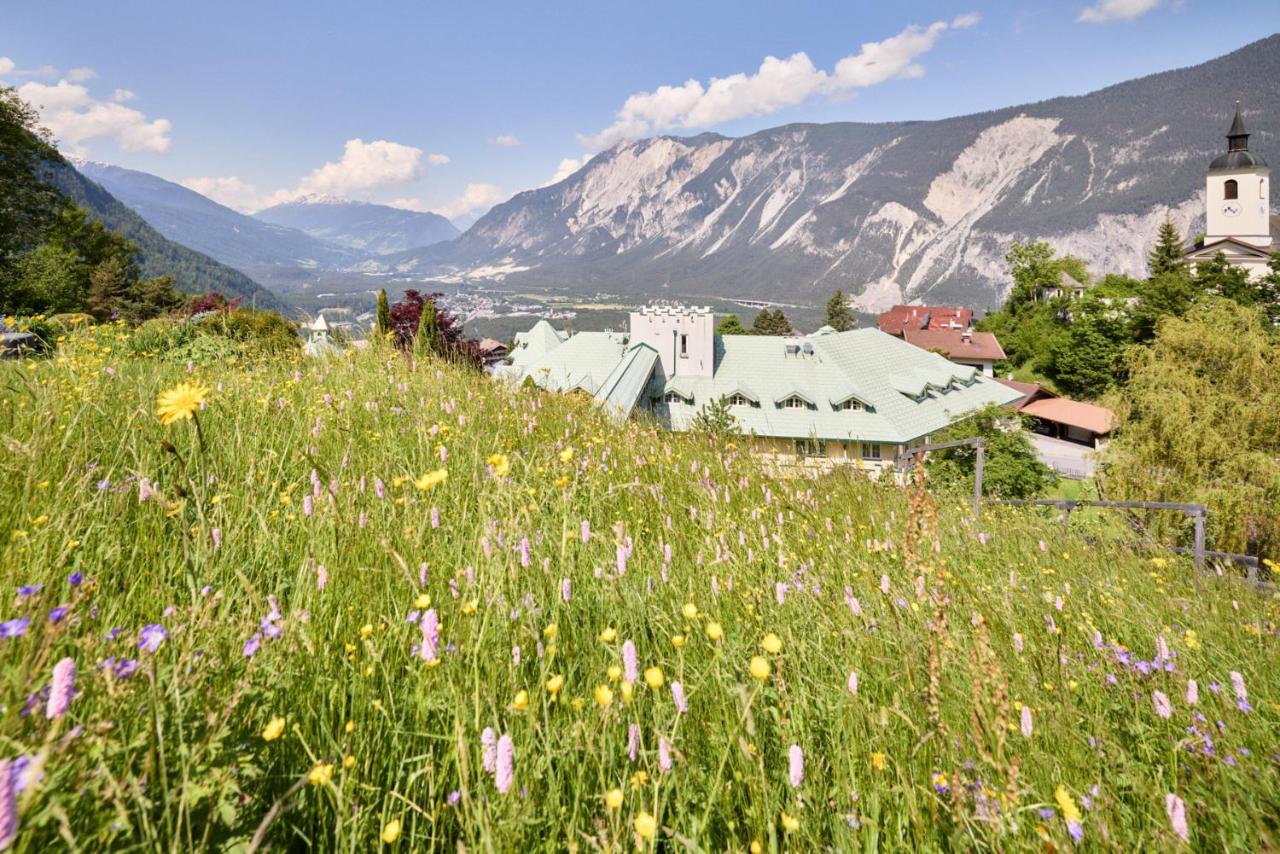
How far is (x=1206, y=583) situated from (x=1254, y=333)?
22365 millimetres

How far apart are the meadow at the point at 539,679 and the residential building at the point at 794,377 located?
38505mm

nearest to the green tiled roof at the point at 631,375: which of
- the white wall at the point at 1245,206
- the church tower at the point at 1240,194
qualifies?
the church tower at the point at 1240,194

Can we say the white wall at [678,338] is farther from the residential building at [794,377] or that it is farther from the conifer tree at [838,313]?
the conifer tree at [838,313]

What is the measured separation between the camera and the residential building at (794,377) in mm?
43469

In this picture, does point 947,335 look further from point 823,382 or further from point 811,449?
point 811,449

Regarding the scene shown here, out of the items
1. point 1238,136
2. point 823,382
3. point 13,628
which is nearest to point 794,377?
point 823,382

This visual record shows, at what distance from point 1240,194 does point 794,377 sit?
70.1 m

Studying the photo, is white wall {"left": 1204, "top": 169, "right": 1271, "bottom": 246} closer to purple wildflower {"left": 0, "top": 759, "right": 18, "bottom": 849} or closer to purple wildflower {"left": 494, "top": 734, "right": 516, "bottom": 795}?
purple wildflower {"left": 494, "top": 734, "right": 516, "bottom": 795}

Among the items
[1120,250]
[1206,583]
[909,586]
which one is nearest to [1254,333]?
[1206,583]

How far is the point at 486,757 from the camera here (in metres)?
1.09

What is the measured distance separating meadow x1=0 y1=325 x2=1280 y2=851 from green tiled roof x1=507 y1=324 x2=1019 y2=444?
122ft

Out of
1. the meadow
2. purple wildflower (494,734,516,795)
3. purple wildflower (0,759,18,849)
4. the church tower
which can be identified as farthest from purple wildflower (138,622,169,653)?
the church tower

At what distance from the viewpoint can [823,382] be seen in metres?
46.6

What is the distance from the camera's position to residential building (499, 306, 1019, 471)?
143 ft
